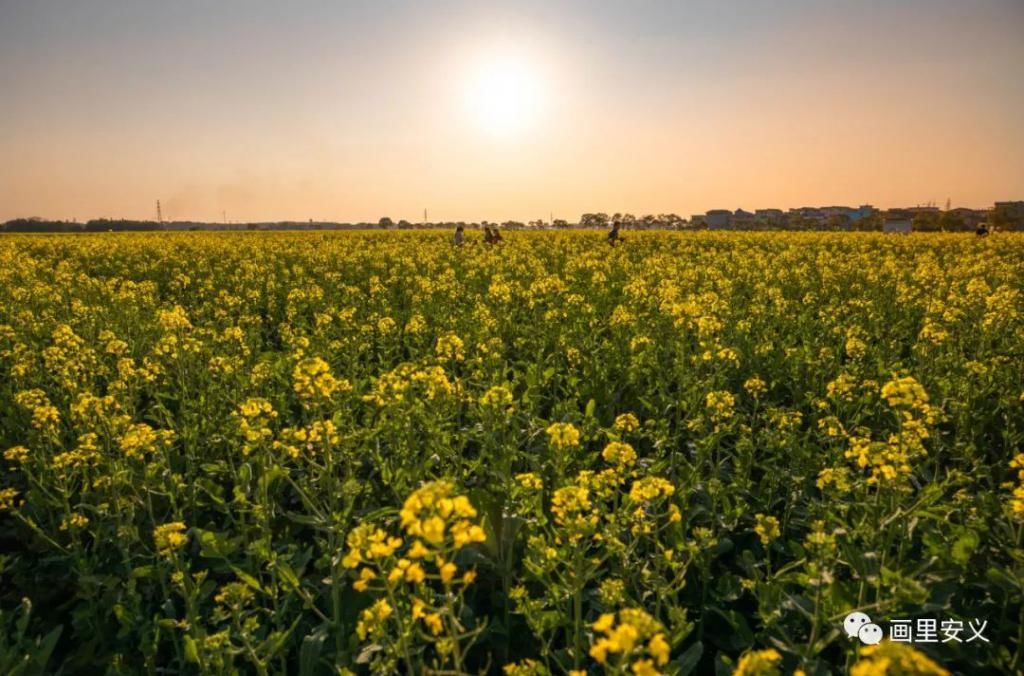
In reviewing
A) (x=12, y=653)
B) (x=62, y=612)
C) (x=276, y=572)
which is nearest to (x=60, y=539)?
(x=62, y=612)

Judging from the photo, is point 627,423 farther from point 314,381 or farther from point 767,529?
point 314,381

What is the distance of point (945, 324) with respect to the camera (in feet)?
25.3

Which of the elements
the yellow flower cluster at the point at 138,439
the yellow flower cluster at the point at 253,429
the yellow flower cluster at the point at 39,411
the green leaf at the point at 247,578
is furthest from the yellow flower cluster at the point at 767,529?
the yellow flower cluster at the point at 39,411

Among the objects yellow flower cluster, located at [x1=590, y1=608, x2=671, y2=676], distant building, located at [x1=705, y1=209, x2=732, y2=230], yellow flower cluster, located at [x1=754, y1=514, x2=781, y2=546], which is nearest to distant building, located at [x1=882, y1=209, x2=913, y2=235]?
distant building, located at [x1=705, y1=209, x2=732, y2=230]

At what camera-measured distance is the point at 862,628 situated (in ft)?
9.09

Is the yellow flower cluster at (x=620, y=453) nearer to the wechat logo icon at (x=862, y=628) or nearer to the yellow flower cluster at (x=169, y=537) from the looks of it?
the wechat logo icon at (x=862, y=628)

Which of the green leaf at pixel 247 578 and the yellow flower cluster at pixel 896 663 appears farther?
the green leaf at pixel 247 578

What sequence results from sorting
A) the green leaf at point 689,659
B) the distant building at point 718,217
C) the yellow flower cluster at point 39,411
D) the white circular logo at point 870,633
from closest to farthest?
the white circular logo at point 870,633 → the green leaf at point 689,659 → the yellow flower cluster at point 39,411 → the distant building at point 718,217

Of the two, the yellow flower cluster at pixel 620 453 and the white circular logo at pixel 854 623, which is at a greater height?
the yellow flower cluster at pixel 620 453

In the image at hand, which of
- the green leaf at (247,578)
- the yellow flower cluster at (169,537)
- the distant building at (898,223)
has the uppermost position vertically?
the distant building at (898,223)

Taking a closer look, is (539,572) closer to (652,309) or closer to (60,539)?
(60,539)

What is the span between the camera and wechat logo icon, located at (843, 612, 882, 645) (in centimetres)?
276

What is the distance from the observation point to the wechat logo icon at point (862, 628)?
276 cm

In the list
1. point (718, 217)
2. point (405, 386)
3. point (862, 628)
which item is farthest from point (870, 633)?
point (718, 217)
